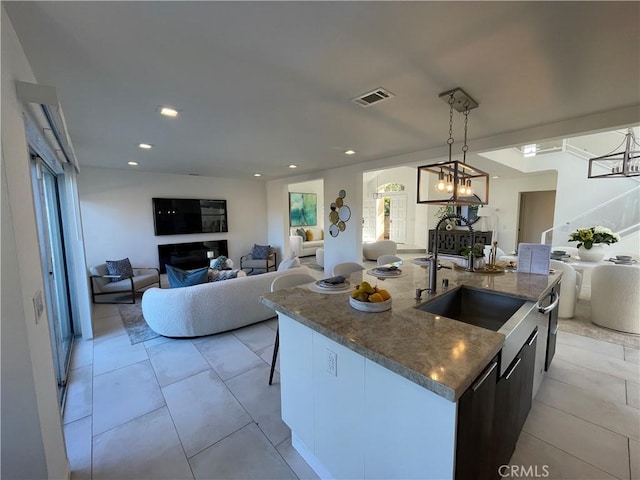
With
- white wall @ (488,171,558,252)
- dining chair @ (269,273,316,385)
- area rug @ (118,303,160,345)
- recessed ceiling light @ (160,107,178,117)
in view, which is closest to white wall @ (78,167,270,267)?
area rug @ (118,303,160,345)

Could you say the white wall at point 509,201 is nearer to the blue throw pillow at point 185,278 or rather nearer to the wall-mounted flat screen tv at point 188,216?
the wall-mounted flat screen tv at point 188,216

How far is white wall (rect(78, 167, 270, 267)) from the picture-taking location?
5.27m

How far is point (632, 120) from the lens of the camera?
256cm

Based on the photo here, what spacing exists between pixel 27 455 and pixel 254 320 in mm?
2516

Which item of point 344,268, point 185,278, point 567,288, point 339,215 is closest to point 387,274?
point 344,268

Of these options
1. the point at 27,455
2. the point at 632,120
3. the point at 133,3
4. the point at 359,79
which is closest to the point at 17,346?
the point at 27,455

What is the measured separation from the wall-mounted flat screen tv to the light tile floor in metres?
3.56

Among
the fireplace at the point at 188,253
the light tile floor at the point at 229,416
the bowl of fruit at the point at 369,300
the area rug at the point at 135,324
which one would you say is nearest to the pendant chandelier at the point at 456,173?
the bowl of fruit at the point at 369,300

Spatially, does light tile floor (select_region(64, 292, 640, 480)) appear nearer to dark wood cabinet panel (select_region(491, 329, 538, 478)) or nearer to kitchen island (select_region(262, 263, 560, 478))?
dark wood cabinet panel (select_region(491, 329, 538, 478))

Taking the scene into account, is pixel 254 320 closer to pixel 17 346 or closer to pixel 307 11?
pixel 17 346

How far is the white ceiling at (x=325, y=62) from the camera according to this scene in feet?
4.31

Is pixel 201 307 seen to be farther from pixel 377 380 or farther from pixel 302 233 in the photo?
pixel 302 233

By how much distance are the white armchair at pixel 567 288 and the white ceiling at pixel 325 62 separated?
1.65 meters

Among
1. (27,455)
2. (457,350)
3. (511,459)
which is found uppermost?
(457,350)
